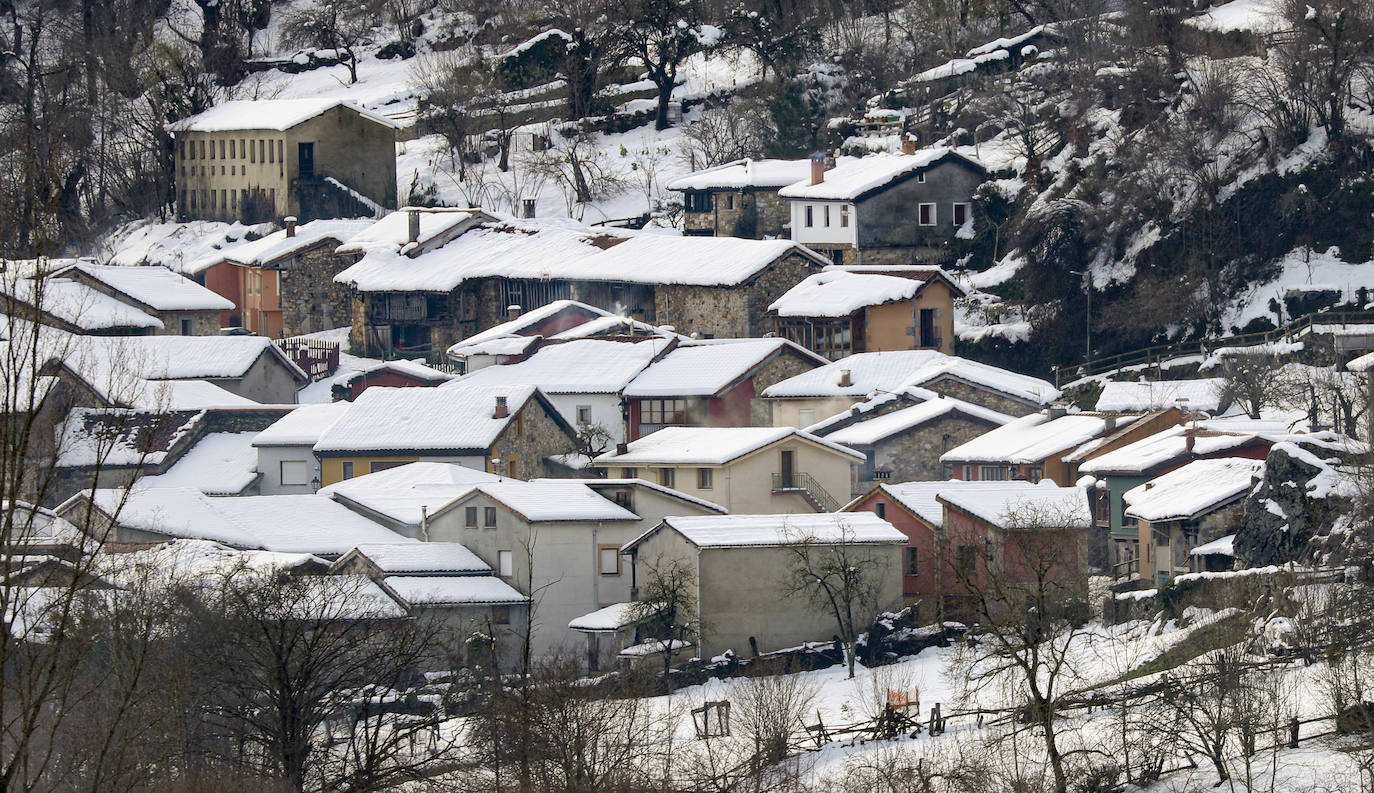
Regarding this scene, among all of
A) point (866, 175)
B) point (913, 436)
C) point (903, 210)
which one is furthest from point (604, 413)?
point (866, 175)

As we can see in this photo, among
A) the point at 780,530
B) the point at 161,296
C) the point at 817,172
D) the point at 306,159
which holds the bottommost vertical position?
the point at 780,530

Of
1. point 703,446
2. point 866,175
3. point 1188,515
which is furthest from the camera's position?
point 866,175

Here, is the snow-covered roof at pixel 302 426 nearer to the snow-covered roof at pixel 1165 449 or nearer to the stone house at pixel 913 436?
the stone house at pixel 913 436

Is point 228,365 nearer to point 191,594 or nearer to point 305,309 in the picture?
point 305,309

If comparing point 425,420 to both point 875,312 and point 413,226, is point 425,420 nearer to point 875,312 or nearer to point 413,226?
point 875,312

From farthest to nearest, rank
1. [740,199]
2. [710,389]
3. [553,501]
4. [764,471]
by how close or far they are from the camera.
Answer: [740,199]
[710,389]
[764,471]
[553,501]

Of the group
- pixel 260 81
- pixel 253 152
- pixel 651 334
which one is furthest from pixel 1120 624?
pixel 260 81

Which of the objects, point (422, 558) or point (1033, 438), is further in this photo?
point (1033, 438)
